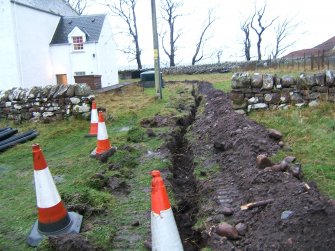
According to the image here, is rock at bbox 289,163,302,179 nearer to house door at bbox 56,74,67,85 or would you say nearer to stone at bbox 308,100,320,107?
stone at bbox 308,100,320,107

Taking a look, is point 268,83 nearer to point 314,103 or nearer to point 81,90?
point 314,103

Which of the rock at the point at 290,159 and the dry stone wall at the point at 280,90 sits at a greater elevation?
the dry stone wall at the point at 280,90

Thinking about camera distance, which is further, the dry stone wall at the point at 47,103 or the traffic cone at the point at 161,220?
the dry stone wall at the point at 47,103

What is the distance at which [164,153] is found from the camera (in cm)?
570

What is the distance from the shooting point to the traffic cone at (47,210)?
10.6ft

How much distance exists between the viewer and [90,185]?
4277 millimetres

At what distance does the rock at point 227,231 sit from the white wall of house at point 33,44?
1872cm

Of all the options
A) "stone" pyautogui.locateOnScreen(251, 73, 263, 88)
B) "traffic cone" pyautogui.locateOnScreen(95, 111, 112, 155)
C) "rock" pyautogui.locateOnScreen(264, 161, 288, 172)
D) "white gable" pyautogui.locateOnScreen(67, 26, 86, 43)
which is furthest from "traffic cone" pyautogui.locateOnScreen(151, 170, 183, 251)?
"white gable" pyautogui.locateOnScreen(67, 26, 86, 43)

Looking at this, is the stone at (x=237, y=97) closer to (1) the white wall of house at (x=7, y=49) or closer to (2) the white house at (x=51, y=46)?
(2) the white house at (x=51, y=46)

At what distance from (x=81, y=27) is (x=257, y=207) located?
2245 cm

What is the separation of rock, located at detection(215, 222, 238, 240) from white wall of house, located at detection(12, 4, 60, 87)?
61.4 ft

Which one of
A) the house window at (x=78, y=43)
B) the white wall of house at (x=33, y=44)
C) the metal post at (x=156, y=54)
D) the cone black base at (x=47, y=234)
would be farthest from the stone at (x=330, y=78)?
the house window at (x=78, y=43)

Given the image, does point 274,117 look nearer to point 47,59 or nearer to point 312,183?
point 312,183

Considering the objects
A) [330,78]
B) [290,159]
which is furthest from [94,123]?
[330,78]
